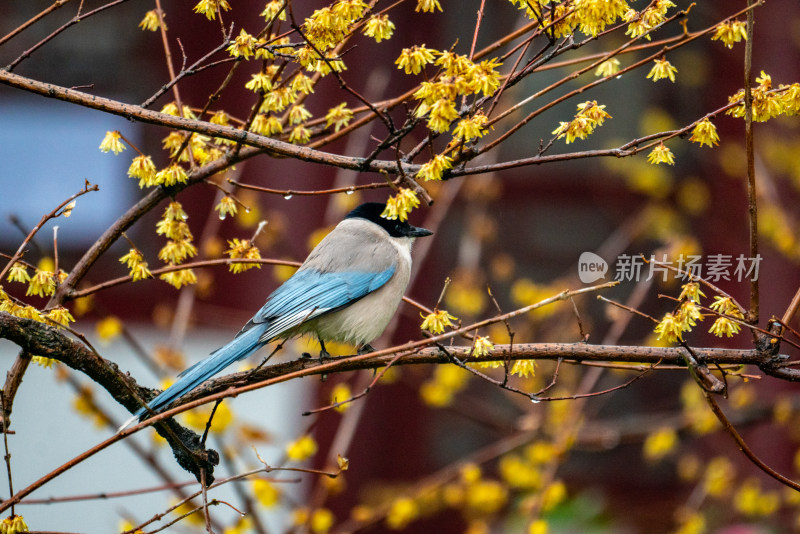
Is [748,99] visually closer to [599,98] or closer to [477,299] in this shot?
[477,299]

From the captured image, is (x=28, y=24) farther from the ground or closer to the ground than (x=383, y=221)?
farther from the ground

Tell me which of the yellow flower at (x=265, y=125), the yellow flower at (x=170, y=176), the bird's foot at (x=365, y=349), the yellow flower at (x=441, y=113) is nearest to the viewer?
the yellow flower at (x=441, y=113)

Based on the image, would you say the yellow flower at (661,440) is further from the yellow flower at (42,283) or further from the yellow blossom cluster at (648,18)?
the yellow flower at (42,283)

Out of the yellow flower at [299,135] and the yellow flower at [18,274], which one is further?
the yellow flower at [299,135]

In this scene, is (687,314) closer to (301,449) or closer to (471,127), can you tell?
(471,127)

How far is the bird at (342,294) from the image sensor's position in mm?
3240

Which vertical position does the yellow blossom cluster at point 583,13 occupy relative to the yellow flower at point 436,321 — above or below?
above

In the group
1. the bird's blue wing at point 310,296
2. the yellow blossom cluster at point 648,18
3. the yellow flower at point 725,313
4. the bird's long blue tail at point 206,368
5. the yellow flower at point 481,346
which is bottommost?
the yellow flower at point 725,313

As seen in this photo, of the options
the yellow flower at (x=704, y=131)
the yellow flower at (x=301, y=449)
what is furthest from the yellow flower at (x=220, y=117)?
the yellow flower at (x=704, y=131)

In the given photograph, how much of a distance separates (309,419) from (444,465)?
4.81ft

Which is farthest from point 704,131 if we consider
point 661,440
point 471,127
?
point 661,440

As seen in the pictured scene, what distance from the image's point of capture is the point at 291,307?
3320 mm

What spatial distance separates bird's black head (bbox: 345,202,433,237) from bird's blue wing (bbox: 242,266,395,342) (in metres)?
0.31

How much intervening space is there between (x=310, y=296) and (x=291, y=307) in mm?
125
